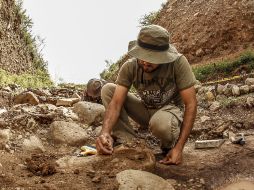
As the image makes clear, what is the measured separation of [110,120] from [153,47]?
27.6 inches

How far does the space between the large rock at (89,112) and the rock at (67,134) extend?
1.84 feet

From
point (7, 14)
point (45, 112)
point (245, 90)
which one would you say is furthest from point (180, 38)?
point (45, 112)

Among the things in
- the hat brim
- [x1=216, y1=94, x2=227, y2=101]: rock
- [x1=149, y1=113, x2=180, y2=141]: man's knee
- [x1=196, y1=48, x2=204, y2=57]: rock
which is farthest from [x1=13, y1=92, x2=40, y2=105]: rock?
[x1=196, y1=48, x2=204, y2=57]: rock

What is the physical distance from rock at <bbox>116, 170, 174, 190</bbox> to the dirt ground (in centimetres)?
6

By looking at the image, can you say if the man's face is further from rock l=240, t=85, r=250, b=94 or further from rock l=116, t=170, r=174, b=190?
rock l=240, t=85, r=250, b=94

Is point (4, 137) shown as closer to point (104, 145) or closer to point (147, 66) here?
point (104, 145)

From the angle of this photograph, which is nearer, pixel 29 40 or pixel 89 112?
pixel 89 112

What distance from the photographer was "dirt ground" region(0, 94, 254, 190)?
3.04 metres

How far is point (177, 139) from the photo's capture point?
358 centimetres

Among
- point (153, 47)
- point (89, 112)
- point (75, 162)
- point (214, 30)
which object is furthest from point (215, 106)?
point (214, 30)

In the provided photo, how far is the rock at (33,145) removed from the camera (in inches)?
150

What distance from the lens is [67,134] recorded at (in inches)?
164

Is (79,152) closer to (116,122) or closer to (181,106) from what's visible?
(116,122)

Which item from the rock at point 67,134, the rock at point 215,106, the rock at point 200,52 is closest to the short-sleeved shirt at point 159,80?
the rock at point 67,134
